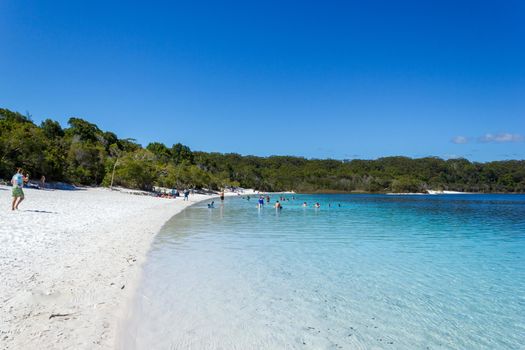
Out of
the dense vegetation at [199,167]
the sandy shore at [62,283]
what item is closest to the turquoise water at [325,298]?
the sandy shore at [62,283]

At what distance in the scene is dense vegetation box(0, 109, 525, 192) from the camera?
3944cm

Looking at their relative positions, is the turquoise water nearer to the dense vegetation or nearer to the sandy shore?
the sandy shore

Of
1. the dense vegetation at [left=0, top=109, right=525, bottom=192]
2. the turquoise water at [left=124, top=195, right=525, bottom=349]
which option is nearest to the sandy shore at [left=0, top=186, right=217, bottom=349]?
the turquoise water at [left=124, top=195, right=525, bottom=349]

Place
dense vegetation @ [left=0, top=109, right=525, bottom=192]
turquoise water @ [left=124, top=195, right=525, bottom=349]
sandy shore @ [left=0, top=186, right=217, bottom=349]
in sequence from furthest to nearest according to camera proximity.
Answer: dense vegetation @ [left=0, top=109, right=525, bottom=192]
turquoise water @ [left=124, top=195, right=525, bottom=349]
sandy shore @ [left=0, top=186, right=217, bottom=349]

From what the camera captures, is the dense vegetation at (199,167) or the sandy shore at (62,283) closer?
the sandy shore at (62,283)

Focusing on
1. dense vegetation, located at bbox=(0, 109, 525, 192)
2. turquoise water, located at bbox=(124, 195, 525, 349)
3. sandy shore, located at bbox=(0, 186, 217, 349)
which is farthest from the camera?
dense vegetation, located at bbox=(0, 109, 525, 192)

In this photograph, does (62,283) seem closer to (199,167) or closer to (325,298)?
(325,298)

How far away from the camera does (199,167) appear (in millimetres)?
101375

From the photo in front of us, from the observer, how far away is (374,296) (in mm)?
7332

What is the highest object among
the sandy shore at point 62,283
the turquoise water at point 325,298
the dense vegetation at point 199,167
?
the dense vegetation at point 199,167

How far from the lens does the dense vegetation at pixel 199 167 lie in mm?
39438

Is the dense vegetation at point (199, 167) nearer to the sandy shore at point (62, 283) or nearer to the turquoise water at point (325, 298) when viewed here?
the sandy shore at point (62, 283)

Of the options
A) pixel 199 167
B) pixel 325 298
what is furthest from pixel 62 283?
pixel 199 167

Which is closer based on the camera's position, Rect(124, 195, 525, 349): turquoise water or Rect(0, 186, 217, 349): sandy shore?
Rect(0, 186, 217, 349): sandy shore
